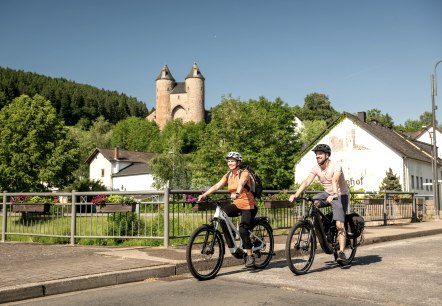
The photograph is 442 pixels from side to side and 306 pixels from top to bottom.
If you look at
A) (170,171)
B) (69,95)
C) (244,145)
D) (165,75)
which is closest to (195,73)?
(165,75)

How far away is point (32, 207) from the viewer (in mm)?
12500

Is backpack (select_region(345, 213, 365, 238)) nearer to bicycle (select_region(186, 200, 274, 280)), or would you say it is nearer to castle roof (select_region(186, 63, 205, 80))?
bicycle (select_region(186, 200, 274, 280))

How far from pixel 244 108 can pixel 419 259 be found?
153 feet

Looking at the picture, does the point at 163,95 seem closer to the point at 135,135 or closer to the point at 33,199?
the point at 135,135

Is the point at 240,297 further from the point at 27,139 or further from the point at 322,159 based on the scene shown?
the point at 27,139

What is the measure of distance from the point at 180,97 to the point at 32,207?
126 metres

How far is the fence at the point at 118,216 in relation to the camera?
10805mm

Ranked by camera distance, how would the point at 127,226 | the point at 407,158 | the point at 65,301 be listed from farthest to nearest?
the point at 407,158 < the point at 127,226 < the point at 65,301

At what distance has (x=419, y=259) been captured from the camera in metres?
9.30

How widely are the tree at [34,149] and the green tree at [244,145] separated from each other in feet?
45.3

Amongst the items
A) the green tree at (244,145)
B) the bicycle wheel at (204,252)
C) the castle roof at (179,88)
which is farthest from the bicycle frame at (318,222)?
the castle roof at (179,88)

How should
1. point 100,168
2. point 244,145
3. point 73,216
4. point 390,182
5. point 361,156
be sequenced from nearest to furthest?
point 73,216, point 390,182, point 361,156, point 244,145, point 100,168

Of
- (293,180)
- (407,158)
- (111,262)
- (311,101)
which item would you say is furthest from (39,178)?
(311,101)

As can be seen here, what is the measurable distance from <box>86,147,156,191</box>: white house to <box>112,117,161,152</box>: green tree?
3524cm
